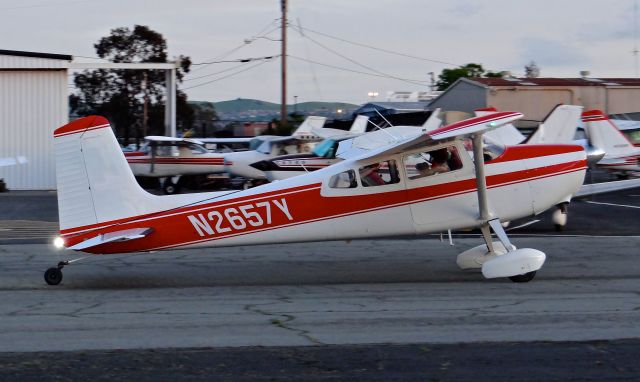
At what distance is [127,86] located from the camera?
57.5m

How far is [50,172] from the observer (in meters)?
32.5

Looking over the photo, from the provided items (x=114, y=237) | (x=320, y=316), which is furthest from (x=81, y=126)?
(x=320, y=316)

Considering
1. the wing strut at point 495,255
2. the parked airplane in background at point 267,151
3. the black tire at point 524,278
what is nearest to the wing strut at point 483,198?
the wing strut at point 495,255

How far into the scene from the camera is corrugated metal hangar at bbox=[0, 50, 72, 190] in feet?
107

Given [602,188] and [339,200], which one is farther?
[602,188]

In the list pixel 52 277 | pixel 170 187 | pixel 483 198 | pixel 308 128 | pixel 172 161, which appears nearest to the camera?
pixel 483 198

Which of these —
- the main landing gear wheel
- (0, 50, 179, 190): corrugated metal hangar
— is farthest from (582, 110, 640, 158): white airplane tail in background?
(0, 50, 179, 190): corrugated metal hangar

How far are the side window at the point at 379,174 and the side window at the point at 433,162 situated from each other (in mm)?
181

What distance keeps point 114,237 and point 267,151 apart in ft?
61.1

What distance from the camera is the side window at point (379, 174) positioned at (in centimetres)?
1113

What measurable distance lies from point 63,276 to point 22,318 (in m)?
2.79

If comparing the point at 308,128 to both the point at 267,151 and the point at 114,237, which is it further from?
the point at 114,237

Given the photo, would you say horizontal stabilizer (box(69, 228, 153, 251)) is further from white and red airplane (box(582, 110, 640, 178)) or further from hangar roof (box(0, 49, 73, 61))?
hangar roof (box(0, 49, 73, 61))

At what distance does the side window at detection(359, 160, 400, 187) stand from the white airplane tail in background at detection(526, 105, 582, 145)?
9999 millimetres
